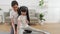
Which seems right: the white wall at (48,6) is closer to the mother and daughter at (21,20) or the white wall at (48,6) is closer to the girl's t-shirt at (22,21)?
the mother and daughter at (21,20)

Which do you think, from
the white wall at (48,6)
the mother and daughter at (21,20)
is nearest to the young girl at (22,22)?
the mother and daughter at (21,20)

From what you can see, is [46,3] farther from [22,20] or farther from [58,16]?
[22,20]

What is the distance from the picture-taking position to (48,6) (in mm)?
6270

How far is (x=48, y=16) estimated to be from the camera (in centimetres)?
632

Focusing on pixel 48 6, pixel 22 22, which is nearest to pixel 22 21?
pixel 22 22

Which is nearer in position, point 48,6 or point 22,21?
point 22,21

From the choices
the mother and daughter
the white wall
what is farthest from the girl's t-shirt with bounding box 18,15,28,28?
the white wall

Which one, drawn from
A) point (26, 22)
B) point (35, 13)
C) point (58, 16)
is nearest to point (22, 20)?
point (26, 22)

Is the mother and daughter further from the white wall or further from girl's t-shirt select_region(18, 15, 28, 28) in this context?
the white wall

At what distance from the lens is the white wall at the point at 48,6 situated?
618cm

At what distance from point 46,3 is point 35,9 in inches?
23.3

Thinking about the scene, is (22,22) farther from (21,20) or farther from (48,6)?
(48,6)

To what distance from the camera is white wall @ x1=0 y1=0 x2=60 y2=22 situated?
618cm

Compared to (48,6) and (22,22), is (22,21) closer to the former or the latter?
(22,22)
